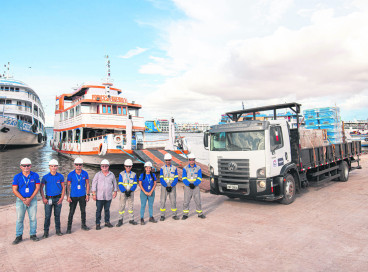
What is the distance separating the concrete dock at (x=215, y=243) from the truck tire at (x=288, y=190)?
10.7 inches

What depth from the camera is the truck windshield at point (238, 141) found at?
7.14 m

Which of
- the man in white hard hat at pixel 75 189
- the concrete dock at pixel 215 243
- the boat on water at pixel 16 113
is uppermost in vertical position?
the boat on water at pixel 16 113

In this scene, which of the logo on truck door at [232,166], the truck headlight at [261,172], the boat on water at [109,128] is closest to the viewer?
the truck headlight at [261,172]

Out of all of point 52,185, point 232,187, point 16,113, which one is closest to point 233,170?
point 232,187

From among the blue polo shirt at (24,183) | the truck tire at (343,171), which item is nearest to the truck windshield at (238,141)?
the blue polo shirt at (24,183)

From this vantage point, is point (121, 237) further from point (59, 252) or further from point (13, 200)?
point (13, 200)

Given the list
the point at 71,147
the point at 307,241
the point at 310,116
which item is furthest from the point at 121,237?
the point at 71,147

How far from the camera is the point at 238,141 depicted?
7.42 metres

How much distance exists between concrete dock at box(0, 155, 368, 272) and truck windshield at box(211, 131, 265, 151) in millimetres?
1904

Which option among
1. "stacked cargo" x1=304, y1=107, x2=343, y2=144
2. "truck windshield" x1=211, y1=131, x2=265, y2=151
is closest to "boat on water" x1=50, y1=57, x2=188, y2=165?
"truck windshield" x1=211, y1=131, x2=265, y2=151

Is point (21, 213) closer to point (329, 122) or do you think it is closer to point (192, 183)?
point (192, 183)

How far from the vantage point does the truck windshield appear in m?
7.14

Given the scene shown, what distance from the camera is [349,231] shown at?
5391mm

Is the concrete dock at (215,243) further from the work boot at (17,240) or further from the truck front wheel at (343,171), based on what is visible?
the truck front wheel at (343,171)
